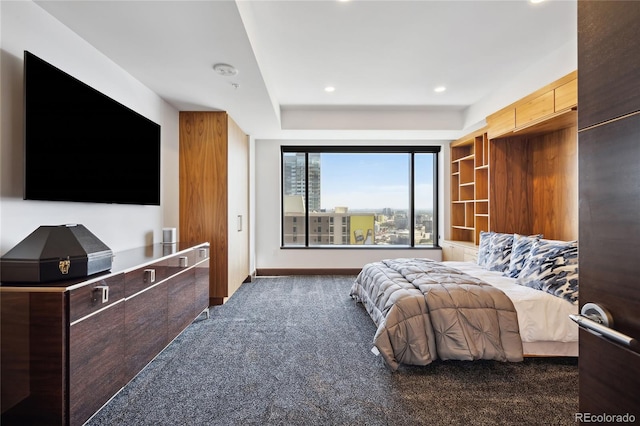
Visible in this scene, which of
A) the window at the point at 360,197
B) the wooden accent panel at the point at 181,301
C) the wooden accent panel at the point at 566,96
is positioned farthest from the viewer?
the window at the point at 360,197

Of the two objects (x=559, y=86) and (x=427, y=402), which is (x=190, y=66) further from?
(x=559, y=86)

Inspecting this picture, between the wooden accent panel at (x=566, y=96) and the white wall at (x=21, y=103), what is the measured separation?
3987 millimetres

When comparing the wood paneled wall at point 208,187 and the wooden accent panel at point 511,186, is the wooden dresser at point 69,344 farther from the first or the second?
the wooden accent panel at point 511,186

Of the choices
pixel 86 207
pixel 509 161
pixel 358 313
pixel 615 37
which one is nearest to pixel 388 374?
pixel 358 313

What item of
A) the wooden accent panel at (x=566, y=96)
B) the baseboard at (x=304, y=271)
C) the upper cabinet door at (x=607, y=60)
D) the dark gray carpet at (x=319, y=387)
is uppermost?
the wooden accent panel at (x=566, y=96)

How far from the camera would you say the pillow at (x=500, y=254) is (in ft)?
10.8

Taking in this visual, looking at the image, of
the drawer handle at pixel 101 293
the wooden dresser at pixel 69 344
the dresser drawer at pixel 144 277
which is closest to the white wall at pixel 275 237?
the dresser drawer at pixel 144 277

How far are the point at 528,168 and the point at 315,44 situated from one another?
319 cm

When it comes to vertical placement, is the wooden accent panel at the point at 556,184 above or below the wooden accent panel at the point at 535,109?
below

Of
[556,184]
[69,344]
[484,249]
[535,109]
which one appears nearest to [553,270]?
[484,249]

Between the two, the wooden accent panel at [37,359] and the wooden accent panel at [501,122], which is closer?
the wooden accent panel at [37,359]

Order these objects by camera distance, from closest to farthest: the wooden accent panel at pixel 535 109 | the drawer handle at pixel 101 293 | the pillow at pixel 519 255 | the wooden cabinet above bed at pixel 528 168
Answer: the drawer handle at pixel 101 293 < the pillow at pixel 519 255 < the wooden accent panel at pixel 535 109 < the wooden cabinet above bed at pixel 528 168

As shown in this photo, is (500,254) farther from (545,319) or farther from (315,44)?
(315,44)

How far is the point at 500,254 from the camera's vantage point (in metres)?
3.38
